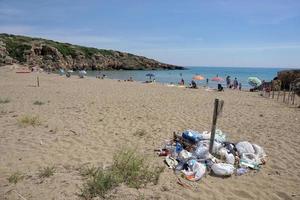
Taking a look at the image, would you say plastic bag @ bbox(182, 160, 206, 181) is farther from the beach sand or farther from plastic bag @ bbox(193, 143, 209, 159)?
plastic bag @ bbox(193, 143, 209, 159)

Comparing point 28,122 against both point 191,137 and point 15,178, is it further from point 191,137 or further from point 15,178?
point 191,137

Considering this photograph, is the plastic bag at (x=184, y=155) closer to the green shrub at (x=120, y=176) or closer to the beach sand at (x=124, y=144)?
the beach sand at (x=124, y=144)

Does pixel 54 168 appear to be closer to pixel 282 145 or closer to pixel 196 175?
pixel 196 175

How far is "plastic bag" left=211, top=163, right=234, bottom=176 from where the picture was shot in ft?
18.5

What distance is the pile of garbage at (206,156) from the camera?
18.7ft

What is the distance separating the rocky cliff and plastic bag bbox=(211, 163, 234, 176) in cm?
5648

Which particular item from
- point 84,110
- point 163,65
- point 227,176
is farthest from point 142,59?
point 227,176

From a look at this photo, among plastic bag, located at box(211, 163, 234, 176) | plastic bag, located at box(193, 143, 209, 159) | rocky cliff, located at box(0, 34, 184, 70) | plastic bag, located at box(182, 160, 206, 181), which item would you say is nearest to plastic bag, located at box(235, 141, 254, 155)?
plastic bag, located at box(193, 143, 209, 159)

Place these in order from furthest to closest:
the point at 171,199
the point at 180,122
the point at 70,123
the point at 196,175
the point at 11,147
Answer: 1. the point at 180,122
2. the point at 70,123
3. the point at 11,147
4. the point at 196,175
5. the point at 171,199

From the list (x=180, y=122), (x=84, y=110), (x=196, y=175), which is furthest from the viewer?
(x=84, y=110)

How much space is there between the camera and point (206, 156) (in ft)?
20.3

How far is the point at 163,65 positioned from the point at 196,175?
335 feet

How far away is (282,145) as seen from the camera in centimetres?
770

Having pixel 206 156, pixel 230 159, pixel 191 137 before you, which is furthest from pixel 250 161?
pixel 191 137
